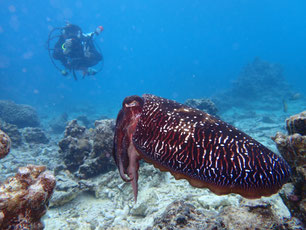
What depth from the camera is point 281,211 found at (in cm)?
346

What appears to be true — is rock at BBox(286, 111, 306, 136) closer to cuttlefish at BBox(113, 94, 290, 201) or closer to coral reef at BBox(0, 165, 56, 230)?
cuttlefish at BBox(113, 94, 290, 201)

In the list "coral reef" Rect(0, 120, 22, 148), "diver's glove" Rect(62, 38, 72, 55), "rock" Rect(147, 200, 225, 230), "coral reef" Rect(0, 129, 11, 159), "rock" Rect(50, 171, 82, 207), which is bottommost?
"rock" Rect(147, 200, 225, 230)

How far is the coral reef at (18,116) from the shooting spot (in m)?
17.1

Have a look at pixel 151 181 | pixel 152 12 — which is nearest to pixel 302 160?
pixel 151 181

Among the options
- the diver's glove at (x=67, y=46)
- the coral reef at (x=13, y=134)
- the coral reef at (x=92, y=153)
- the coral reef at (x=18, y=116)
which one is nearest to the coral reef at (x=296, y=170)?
the coral reef at (x=92, y=153)

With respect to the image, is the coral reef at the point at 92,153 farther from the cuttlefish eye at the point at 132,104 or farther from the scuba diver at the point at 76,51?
the scuba diver at the point at 76,51

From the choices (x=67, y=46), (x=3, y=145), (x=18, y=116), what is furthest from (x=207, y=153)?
(x=18, y=116)

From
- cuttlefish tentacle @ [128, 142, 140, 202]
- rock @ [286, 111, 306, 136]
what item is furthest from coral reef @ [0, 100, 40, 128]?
rock @ [286, 111, 306, 136]

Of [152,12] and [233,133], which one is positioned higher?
[152,12]

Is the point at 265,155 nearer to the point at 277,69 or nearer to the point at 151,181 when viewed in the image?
the point at 151,181

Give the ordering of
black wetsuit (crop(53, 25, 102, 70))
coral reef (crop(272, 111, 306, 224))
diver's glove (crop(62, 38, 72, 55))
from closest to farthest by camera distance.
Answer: coral reef (crop(272, 111, 306, 224)), diver's glove (crop(62, 38, 72, 55)), black wetsuit (crop(53, 25, 102, 70))

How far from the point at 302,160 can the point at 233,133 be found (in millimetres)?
1589

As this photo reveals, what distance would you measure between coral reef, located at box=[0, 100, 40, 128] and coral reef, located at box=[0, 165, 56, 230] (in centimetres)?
1820

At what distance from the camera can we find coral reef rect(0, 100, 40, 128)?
17094 millimetres
